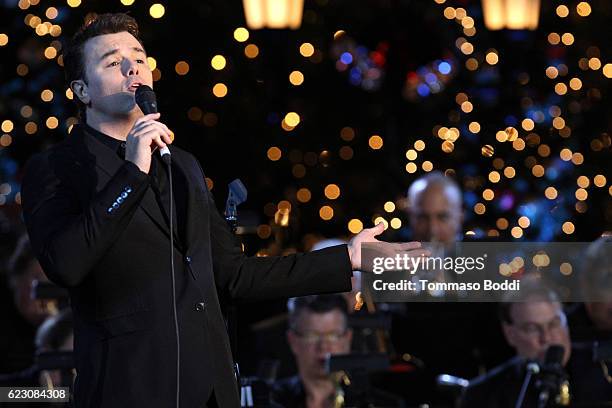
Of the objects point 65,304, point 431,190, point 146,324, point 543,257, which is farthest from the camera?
point 431,190

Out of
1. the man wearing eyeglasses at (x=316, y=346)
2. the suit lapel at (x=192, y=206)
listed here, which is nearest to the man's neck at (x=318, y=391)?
the man wearing eyeglasses at (x=316, y=346)

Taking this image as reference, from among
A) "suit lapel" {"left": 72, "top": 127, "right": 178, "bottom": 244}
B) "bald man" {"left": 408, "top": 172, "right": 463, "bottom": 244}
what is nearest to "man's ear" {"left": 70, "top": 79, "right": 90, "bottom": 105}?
"suit lapel" {"left": 72, "top": 127, "right": 178, "bottom": 244}

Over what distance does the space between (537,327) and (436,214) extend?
936mm

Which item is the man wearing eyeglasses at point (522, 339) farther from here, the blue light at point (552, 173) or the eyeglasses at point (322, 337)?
the blue light at point (552, 173)

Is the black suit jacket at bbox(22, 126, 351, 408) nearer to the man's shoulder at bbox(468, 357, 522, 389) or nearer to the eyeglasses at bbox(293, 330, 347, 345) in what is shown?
the eyeglasses at bbox(293, 330, 347, 345)

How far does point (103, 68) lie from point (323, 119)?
5257 millimetres

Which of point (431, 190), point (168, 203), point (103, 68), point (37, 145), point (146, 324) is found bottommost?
point (146, 324)

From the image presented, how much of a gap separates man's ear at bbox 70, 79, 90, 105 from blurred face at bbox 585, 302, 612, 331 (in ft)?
11.2

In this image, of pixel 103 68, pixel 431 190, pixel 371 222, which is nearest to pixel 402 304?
pixel 431 190

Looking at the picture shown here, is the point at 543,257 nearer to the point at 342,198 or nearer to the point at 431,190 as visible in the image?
the point at 431,190

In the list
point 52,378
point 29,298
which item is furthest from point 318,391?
point 29,298

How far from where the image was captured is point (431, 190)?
715cm

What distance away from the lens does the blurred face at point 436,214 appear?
7066 millimetres

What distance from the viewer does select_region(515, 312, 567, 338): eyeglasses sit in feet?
20.7
